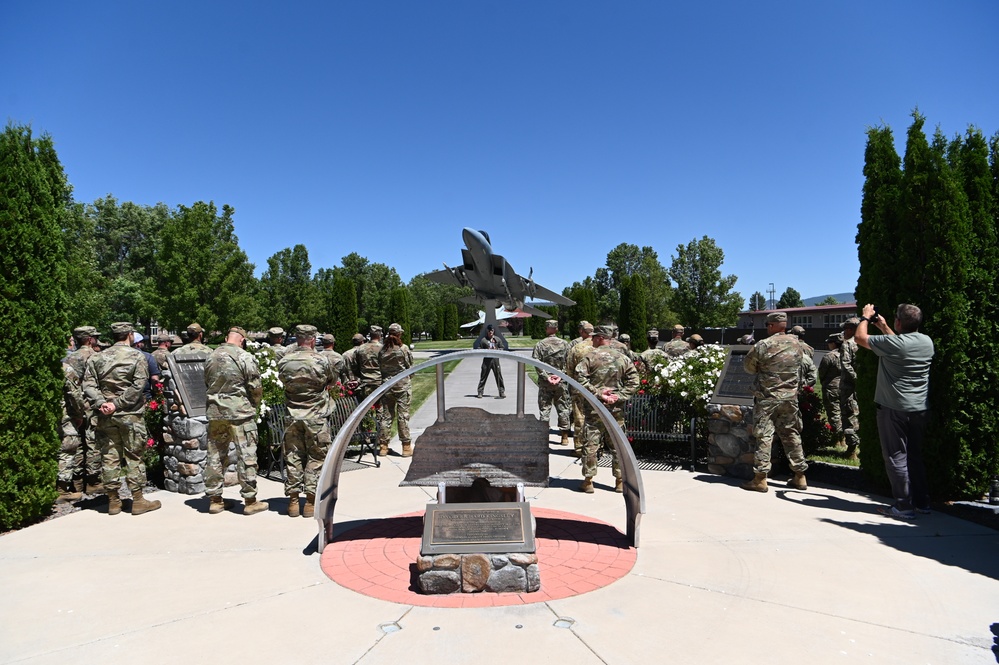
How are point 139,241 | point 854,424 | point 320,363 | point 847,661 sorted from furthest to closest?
point 139,241
point 854,424
point 320,363
point 847,661

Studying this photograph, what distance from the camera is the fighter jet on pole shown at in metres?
26.9

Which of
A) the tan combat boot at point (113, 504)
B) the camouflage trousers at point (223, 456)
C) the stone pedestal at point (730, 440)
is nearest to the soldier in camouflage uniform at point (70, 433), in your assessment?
the tan combat boot at point (113, 504)

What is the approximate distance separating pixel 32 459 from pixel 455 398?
10.7 m

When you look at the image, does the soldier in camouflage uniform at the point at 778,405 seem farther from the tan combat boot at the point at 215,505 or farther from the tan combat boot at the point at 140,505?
the tan combat boot at the point at 140,505

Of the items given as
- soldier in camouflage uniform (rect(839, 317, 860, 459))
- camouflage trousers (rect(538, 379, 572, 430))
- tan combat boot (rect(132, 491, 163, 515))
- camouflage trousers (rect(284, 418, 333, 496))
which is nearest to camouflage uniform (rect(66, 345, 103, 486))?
tan combat boot (rect(132, 491, 163, 515))

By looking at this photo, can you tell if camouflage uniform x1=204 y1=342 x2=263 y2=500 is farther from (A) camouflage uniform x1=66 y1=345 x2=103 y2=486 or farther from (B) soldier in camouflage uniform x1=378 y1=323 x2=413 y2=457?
(B) soldier in camouflage uniform x1=378 y1=323 x2=413 y2=457

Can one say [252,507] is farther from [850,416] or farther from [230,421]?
[850,416]

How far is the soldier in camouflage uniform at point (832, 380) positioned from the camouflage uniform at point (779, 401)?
10.7 feet

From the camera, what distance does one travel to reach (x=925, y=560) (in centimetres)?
465

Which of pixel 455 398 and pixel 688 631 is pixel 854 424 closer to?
pixel 688 631

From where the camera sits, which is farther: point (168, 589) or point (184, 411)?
point (184, 411)

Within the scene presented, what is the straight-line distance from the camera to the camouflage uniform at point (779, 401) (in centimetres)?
675

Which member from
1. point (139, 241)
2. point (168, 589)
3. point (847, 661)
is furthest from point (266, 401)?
point (139, 241)

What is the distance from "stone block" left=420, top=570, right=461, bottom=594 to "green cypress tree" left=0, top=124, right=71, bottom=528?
434cm
